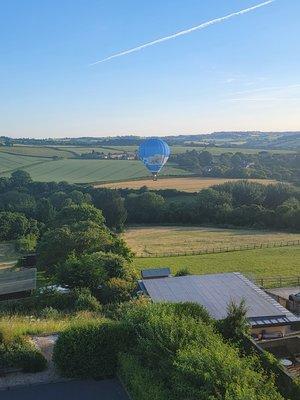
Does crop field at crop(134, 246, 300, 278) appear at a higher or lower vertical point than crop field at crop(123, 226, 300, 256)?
higher

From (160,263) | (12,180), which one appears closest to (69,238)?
(160,263)

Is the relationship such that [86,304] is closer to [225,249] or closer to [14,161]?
[225,249]

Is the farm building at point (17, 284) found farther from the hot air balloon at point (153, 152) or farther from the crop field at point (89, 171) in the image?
the crop field at point (89, 171)

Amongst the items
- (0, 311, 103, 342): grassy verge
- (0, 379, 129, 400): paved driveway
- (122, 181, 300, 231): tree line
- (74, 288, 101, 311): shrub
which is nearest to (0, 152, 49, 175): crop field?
(122, 181, 300, 231): tree line

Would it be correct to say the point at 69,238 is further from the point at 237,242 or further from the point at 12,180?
the point at 12,180

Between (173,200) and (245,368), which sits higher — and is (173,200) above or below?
below

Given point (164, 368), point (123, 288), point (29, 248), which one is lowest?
point (29, 248)

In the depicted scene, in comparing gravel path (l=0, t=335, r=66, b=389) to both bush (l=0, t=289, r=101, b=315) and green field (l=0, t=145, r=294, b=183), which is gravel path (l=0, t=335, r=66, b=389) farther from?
green field (l=0, t=145, r=294, b=183)
